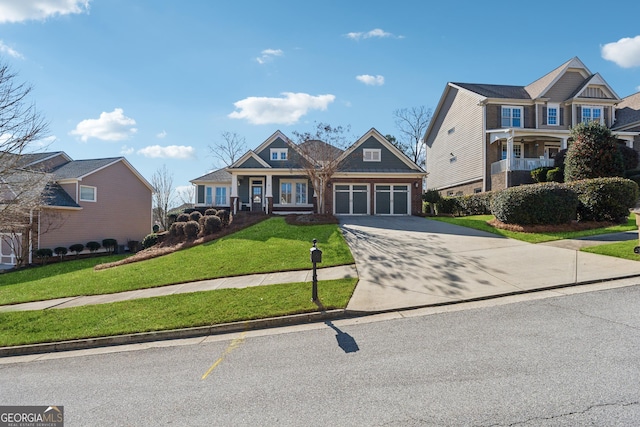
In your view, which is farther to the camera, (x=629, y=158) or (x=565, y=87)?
(x=565, y=87)

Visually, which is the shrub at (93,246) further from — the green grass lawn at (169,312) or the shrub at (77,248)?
the green grass lawn at (169,312)

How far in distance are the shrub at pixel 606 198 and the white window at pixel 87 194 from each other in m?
27.4

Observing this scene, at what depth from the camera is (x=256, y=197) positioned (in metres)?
24.0

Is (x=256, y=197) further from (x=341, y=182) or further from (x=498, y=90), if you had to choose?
(x=498, y=90)

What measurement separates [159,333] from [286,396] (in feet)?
11.6

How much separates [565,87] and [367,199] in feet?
56.0

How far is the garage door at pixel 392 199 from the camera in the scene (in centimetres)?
2225

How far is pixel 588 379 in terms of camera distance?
3562 millimetres

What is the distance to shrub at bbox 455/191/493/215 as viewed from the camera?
63.0 feet

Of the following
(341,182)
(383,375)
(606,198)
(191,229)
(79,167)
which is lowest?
(383,375)

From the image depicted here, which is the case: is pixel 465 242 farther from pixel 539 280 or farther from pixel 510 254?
pixel 539 280

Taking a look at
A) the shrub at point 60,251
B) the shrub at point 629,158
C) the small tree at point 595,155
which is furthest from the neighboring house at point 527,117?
the shrub at point 60,251

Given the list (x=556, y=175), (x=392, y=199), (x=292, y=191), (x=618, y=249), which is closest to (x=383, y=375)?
(x=618, y=249)

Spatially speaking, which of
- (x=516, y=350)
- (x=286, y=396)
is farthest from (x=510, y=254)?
(x=286, y=396)
